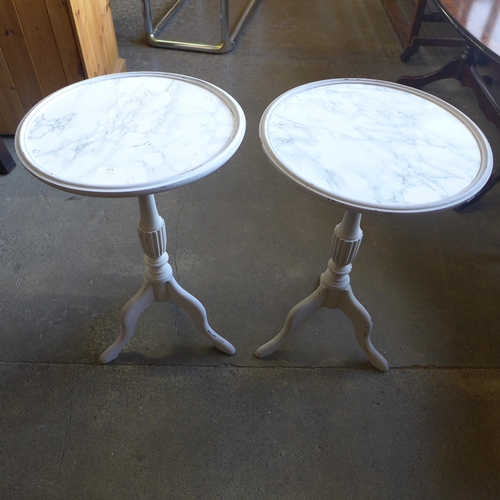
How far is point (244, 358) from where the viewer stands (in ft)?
5.20

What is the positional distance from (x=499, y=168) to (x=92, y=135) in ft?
5.83

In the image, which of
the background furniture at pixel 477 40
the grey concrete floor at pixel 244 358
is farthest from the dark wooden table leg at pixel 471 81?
the grey concrete floor at pixel 244 358

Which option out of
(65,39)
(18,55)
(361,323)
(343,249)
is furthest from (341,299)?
(18,55)

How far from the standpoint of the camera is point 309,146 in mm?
1135

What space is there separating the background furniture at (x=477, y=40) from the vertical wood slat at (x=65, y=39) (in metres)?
1.78

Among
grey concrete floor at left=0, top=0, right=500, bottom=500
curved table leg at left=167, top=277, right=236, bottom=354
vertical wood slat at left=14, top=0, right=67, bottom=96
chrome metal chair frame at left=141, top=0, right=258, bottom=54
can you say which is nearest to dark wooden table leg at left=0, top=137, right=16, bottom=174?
grey concrete floor at left=0, top=0, right=500, bottom=500

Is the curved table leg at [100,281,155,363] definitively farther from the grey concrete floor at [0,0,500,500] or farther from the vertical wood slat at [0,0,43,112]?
the vertical wood slat at [0,0,43,112]

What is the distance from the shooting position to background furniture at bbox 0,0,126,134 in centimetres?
206

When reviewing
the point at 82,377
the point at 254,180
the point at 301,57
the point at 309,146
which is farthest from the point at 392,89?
the point at 301,57

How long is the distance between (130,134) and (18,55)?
4.80ft

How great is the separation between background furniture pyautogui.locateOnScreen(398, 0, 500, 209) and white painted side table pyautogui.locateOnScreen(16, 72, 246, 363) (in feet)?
4.21

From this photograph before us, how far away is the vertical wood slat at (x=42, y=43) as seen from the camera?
2.05 m

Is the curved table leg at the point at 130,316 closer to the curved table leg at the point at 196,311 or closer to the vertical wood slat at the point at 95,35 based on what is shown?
the curved table leg at the point at 196,311

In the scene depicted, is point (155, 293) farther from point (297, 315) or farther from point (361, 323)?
point (361, 323)
